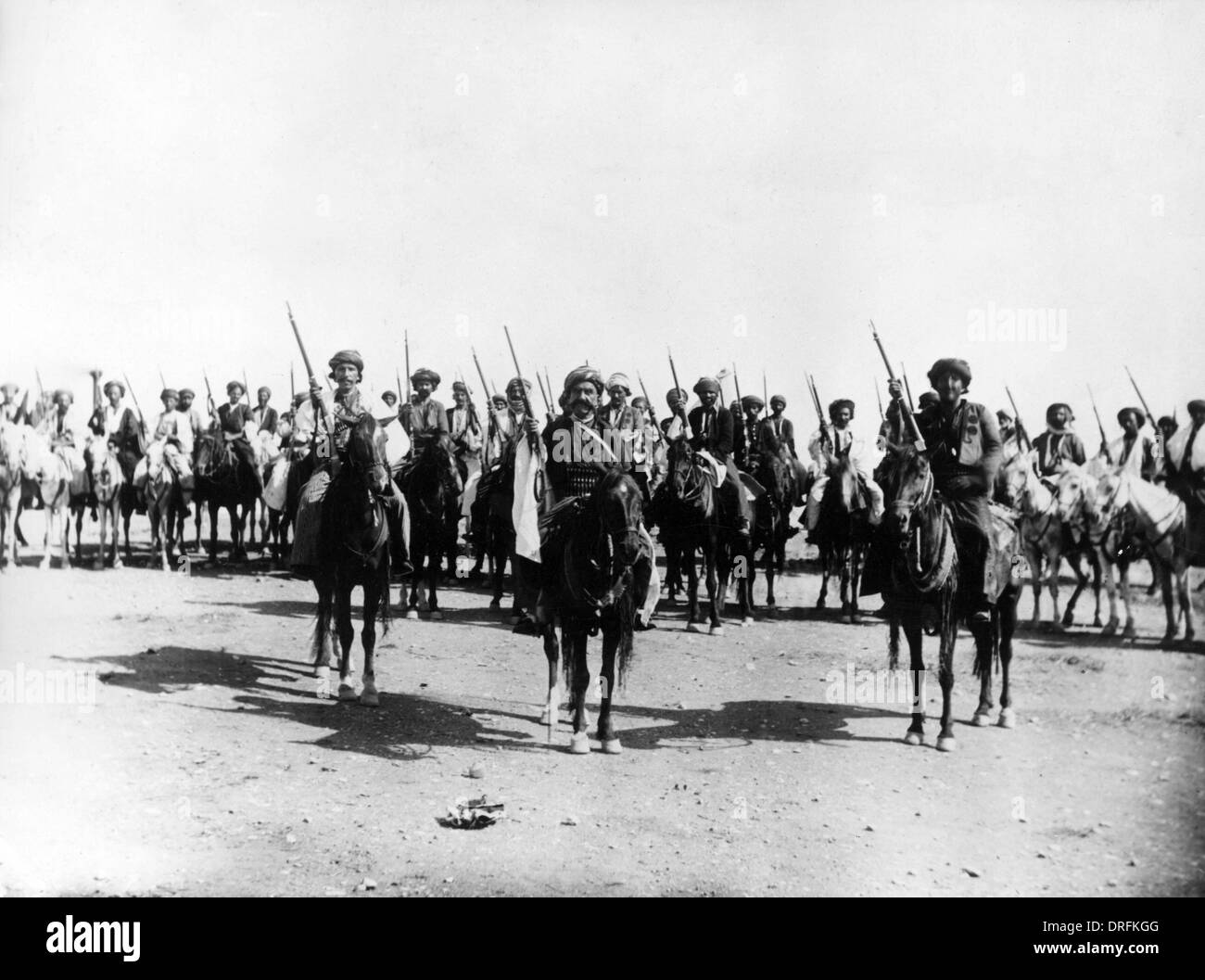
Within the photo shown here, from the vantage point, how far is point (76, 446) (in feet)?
49.9

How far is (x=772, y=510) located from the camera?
559 inches

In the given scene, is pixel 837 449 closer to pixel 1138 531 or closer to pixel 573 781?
pixel 1138 531

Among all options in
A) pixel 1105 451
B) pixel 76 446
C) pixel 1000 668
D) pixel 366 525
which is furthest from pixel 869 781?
pixel 76 446

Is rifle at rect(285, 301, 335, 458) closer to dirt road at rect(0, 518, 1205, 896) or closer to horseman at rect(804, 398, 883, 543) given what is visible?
dirt road at rect(0, 518, 1205, 896)

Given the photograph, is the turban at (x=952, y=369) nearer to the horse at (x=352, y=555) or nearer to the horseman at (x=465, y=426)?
the horse at (x=352, y=555)

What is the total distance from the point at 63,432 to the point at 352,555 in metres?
8.68

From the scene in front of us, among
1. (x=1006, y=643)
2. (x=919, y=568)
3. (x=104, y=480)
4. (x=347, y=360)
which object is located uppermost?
(x=347, y=360)

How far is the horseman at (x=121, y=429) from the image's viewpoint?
15781 mm

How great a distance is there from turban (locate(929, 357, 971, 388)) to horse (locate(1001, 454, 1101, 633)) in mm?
4257

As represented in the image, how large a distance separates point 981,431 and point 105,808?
704 cm

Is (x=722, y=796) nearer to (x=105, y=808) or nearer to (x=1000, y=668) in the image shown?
(x=1000, y=668)

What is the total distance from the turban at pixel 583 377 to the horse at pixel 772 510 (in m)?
5.92

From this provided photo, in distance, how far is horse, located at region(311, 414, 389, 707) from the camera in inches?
340

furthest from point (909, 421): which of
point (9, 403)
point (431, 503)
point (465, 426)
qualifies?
point (9, 403)
